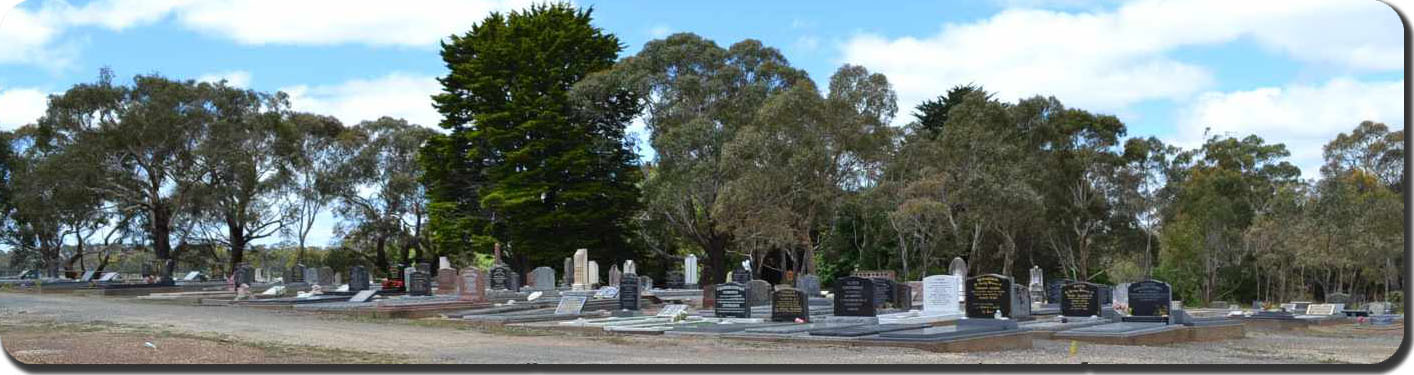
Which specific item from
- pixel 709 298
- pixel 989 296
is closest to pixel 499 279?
pixel 709 298

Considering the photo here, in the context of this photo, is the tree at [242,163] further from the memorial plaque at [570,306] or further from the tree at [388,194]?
the memorial plaque at [570,306]

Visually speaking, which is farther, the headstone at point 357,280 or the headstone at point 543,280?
the headstone at point 357,280

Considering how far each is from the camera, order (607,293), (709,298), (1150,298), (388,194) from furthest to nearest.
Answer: (388,194) → (607,293) → (709,298) → (1150,298)

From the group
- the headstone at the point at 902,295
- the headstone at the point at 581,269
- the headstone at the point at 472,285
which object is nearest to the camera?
the headstone at the point at 902,295

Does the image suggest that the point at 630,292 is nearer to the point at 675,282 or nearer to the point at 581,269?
the point at 581,269

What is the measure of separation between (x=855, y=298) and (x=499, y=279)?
16.4m

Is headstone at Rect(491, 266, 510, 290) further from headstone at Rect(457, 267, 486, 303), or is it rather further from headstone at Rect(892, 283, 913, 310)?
headstone at Rect(892, 283, 913, 310)

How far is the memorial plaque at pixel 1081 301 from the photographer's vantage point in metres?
20.7

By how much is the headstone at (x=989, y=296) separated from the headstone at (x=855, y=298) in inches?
66.7

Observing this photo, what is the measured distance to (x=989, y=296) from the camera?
1808 centimetres

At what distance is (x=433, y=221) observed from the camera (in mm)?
48531

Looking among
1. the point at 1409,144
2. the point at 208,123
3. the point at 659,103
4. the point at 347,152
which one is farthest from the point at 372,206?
the point at 1409,144

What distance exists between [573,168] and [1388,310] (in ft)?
88.4

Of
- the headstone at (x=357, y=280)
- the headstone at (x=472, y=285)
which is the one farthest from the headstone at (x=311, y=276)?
the headstone at (x=472, y=285)
